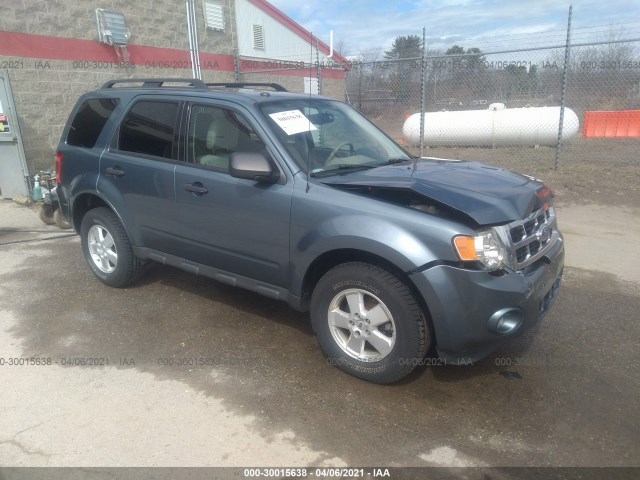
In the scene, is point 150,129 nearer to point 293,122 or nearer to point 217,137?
point 217,137

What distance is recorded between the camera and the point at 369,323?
10.7 feet

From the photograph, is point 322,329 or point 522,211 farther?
point 322,329

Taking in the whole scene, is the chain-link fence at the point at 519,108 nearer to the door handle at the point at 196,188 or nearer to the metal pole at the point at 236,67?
the metal pole at the point at 236,67

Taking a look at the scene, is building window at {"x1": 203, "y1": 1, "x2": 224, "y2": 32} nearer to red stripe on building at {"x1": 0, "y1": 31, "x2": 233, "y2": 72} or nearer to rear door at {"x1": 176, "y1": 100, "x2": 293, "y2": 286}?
red stripe on building at {"x1": 0, "y1": 31, "x2": 233, "y2": 72}

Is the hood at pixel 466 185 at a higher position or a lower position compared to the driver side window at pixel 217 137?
lower

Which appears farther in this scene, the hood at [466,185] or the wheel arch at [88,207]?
the wheel arch at [88,207]

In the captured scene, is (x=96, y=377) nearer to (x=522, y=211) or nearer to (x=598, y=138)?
(x=522, y=211)

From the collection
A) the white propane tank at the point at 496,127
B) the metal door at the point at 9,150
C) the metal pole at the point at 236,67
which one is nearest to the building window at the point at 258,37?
the metal pole at the point at 236,67

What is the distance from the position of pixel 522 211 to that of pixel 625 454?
57.3 inches

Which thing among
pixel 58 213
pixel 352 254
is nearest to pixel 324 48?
pixel 58 213

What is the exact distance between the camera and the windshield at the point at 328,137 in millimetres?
3678

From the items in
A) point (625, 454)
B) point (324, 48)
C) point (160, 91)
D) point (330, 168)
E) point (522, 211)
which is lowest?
point (625, 454)

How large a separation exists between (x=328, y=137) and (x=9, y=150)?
7.50 m

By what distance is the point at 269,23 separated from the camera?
16078 millimetres
